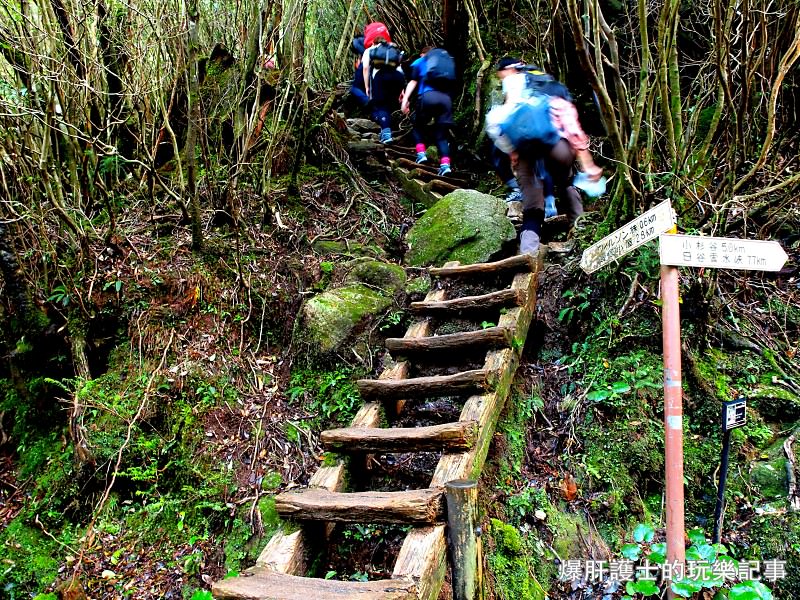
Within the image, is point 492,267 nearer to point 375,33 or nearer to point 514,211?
point 514,211

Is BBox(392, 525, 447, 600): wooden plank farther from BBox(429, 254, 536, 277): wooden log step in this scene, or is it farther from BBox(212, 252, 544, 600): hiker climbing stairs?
BBox(429, 254, 536, 277): wooden log step

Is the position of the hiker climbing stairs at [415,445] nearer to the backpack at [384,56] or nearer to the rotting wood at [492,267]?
the rotting wood at [492,267]

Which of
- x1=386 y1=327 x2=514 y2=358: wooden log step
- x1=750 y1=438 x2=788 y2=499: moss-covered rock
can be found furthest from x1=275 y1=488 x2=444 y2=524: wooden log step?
x1=750 y1=438 x2=788 y2=499: moss-covered rock

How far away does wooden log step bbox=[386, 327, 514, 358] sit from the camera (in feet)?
11.7

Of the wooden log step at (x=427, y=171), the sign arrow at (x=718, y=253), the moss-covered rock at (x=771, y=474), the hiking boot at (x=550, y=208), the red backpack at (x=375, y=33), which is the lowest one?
the moss-covered rock at (x=771, y=474)

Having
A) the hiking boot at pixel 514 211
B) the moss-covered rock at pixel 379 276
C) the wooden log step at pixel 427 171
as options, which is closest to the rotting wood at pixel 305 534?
the moss-covered rock at pixel 379 276

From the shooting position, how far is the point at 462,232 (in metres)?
4.82

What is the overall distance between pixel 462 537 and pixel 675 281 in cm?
163

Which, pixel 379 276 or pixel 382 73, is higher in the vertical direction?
pixel 382 73

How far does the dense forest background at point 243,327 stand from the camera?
322cm

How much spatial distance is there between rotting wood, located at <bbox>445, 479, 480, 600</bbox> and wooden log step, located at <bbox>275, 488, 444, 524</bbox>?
61 mm

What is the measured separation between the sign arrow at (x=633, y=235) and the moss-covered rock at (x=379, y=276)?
1728 mm

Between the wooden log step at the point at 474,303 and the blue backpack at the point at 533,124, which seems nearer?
the wooden log step at the point at 474,303

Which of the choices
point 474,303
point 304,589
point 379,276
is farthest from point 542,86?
point 304,589
